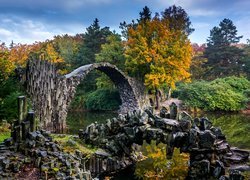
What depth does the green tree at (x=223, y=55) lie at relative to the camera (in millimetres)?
42438

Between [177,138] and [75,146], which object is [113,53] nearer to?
[75,146]

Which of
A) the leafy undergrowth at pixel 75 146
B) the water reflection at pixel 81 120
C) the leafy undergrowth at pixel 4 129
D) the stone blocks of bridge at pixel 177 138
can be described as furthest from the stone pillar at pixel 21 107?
the water reflection at pixel 81 120

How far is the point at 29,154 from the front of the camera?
25.7 feet

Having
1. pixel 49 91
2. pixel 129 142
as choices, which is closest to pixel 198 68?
pixel 49 91

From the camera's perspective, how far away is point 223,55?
141 ft

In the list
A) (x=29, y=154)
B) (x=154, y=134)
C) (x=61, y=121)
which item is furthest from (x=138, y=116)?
(x=61, y=121)

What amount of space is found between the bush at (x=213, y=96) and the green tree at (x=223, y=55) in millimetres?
8473

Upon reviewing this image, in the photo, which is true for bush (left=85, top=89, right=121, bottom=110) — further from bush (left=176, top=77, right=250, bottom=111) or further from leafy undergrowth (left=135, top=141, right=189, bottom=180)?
leafy undergrowth (left=135, top=141, right=189, bottom=180)

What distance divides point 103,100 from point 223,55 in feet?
59.8

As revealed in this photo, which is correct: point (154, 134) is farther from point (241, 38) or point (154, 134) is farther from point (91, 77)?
point (241, 38)

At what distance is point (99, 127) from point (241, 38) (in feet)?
131

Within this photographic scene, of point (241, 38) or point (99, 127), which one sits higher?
point (241, 38)

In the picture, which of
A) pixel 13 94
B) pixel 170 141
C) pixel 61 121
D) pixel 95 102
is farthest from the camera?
pixel 95 102

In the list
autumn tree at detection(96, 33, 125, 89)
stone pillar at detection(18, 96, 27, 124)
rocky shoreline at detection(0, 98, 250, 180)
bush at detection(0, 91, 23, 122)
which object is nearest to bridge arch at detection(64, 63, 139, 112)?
autumn tree at detection(96, 33, 125, 89)
